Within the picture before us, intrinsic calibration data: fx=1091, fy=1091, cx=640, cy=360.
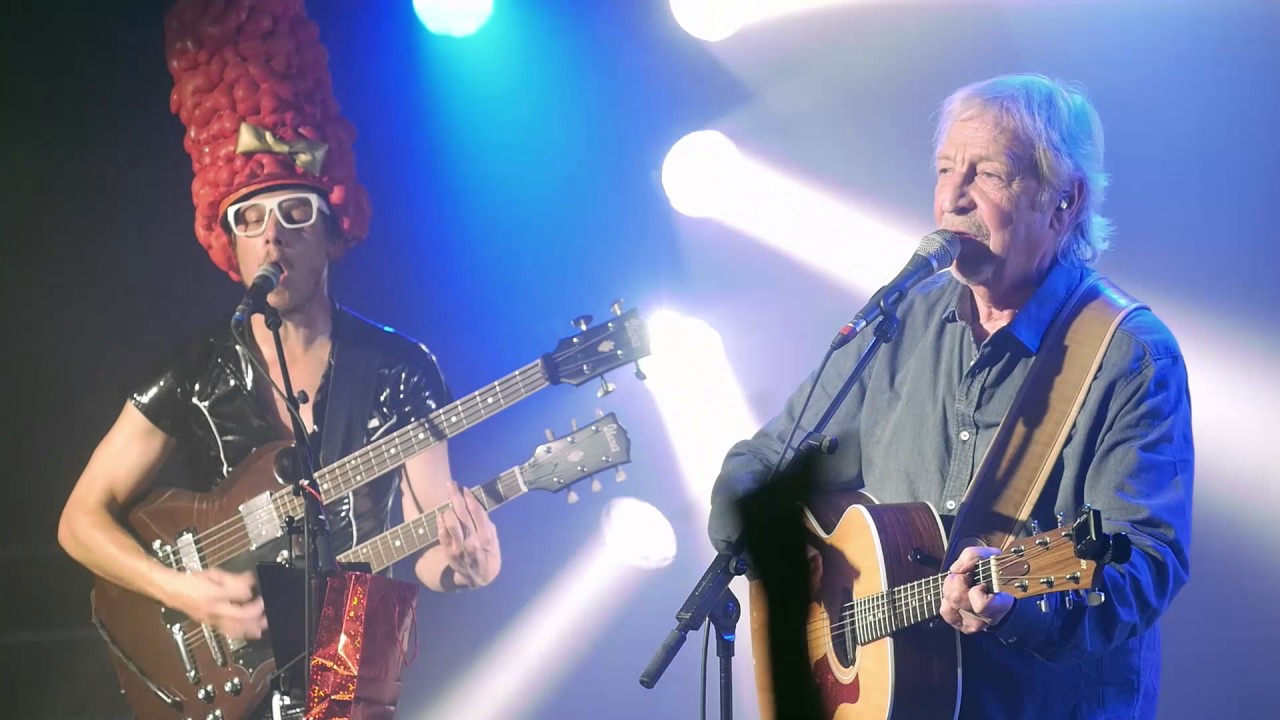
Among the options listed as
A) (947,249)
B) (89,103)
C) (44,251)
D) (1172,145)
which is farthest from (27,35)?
(1172,145)

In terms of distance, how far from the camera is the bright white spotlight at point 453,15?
432cm

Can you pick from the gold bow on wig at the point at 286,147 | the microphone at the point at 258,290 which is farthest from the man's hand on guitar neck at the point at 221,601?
the gold bow on wig at the point at 286,147

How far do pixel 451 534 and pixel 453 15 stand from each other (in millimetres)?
2045

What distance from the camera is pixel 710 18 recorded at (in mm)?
3945

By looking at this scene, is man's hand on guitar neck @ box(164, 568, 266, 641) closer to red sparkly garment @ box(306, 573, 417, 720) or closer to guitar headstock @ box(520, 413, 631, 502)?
red sparkly garment @ box(306, 573, 417, 720)

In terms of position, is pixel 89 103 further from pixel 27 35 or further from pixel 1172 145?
pixel 1172 145

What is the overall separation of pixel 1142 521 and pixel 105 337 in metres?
3.86

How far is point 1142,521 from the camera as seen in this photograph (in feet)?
6.94

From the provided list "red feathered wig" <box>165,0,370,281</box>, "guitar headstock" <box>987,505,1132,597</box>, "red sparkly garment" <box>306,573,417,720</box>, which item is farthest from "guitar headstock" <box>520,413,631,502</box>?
"guitar headstock" <box>987,505,1132,597</box>

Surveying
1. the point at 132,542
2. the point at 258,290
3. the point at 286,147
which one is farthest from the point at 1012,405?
the point at 132,542

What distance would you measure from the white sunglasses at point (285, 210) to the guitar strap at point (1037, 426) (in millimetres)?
2817

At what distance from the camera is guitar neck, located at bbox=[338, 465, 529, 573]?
12.8ft

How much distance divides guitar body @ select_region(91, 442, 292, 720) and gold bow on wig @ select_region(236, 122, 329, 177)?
3.60ft

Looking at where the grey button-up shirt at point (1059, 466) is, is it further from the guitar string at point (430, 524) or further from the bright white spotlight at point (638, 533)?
the guitar string at point (430, 524)
